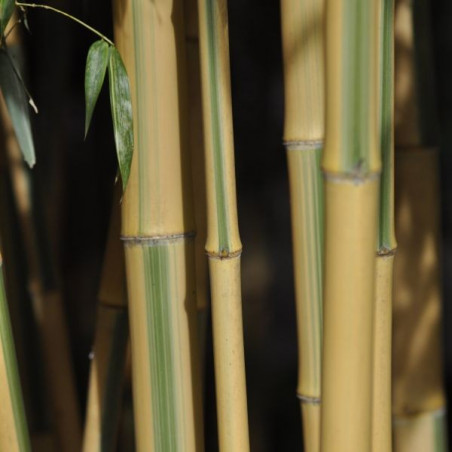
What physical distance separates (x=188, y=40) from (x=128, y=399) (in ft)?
1.50

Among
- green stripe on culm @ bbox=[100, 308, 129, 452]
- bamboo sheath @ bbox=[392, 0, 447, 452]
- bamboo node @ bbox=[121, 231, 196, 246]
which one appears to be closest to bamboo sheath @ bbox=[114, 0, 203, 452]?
bamboo node @ bbox=[121, 231, 196, 246]

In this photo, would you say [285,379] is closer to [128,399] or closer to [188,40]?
[128,399]

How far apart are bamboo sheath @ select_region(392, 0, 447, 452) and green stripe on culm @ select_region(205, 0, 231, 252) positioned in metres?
0.23

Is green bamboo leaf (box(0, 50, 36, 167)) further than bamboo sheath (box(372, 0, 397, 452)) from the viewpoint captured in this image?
Yes

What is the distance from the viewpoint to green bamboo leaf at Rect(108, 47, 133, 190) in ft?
1.86

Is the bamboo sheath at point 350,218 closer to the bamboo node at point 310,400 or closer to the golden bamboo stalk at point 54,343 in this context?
the bamboo node at point 310,400

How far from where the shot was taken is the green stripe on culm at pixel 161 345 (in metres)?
0.65

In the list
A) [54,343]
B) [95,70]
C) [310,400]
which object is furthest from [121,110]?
[54,343]

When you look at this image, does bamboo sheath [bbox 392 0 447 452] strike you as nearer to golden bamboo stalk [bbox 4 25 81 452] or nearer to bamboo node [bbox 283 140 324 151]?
bamboo node [bbox 283 140 324 151]

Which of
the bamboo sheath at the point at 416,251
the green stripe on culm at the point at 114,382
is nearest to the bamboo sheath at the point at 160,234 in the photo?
the green stripe on culm at the point at 114,382

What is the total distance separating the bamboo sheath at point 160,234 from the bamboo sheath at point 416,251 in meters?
0.22

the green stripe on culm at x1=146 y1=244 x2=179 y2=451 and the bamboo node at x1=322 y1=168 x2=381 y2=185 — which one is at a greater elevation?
the bamboo node at x1=322 y1=168 x2=381 y2=185

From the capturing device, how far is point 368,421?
0.53m

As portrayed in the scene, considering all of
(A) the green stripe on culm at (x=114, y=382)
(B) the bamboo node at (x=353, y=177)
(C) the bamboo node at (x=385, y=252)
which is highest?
(B) the bamboo node at (x=353, y=177)
